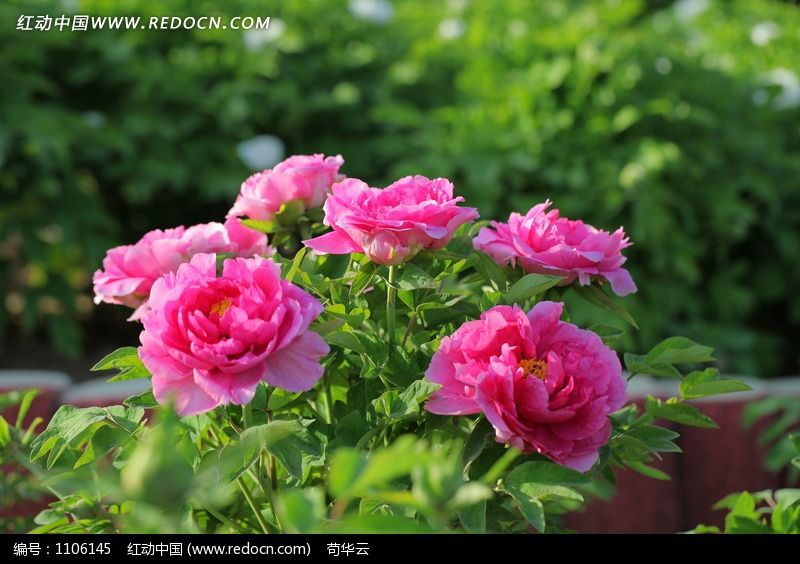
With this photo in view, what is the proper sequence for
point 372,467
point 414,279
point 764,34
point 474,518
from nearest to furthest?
1. point 372,467
2. point 474,518
3. point 414,279
4. point 764,34

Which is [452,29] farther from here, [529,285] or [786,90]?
[529,285]

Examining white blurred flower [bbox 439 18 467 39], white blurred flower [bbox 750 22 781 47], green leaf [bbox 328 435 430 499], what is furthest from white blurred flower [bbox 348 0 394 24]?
green leaf [bbox 328 435 430 499]

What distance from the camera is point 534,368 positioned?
0.87m

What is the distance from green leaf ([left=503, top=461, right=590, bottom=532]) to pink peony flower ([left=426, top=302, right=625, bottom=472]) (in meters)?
0.01

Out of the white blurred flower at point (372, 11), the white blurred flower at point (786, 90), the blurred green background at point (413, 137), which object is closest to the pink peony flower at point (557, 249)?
the blurred green background at point (413, 137)

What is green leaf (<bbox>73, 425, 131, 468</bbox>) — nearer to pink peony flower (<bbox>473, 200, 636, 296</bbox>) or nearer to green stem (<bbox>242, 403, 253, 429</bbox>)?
green stem (<bbox>242, 403, 253, 429</bbox>)

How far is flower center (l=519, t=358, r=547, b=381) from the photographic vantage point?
0.87m

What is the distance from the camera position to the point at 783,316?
3814mm

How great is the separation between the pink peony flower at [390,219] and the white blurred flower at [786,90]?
10.2 ft

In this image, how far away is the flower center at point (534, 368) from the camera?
870 mm

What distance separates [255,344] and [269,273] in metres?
0.07

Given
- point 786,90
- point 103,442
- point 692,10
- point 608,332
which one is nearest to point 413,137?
point 786,90

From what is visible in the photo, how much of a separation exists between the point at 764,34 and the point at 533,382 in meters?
3.95
